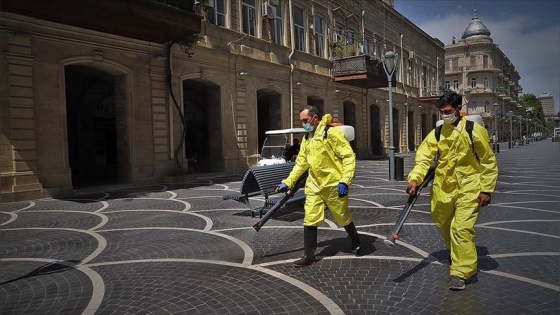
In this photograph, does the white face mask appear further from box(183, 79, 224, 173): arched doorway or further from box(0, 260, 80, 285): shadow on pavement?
box(183, 79, 224, 173): arched doorway

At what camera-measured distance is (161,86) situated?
14.3 metres

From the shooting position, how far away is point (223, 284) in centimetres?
395

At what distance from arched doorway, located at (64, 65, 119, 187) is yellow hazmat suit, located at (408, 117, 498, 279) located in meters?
15.0

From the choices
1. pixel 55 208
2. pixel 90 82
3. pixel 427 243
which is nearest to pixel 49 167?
pixel 55 208

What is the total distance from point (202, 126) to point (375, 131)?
1530cm

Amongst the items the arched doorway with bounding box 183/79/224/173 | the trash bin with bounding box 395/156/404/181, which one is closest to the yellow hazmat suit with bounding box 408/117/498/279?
the trash bin with bounding box 395/156/404/181

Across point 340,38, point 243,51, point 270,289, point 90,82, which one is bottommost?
point 270,289

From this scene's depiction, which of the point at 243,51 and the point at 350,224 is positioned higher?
the point at 243,51

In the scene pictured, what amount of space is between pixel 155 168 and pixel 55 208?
507cm

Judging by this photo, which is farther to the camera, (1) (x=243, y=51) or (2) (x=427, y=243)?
(1) (x=243, y=51)

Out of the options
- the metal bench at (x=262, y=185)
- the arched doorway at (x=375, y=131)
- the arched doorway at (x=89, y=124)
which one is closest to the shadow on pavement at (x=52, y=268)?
the metal bench at (x=262, y=185)

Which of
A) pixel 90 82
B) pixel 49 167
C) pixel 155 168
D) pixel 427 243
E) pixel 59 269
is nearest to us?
pixel 59 269

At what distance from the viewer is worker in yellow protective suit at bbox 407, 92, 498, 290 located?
3.63 metres

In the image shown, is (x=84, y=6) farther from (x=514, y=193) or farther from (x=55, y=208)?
(x=514, y=193)
